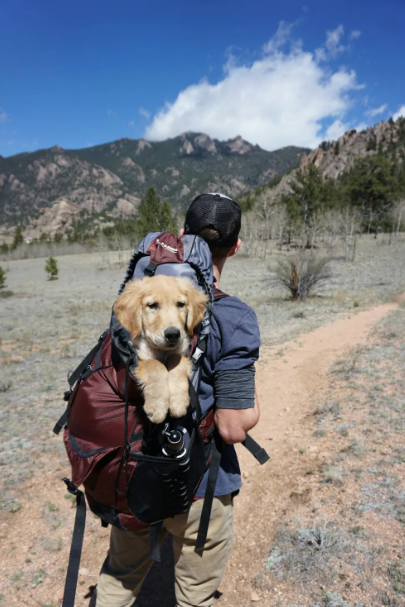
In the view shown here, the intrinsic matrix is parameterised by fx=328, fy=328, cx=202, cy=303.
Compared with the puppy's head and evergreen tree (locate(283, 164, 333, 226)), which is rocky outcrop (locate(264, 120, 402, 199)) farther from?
the puppy's head

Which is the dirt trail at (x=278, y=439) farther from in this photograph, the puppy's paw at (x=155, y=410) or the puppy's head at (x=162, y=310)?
the puppy's head at (x=162, y=310)

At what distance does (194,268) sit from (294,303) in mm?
17080

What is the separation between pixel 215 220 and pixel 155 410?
1.12 m

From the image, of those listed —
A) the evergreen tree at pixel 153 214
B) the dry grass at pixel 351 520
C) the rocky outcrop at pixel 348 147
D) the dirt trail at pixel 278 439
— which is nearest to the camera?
the dry grass at pixel 351 520

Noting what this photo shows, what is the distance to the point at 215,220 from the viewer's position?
6.44ft

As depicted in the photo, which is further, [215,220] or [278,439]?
[278,439]

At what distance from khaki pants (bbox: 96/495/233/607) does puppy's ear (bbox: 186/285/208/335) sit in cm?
107

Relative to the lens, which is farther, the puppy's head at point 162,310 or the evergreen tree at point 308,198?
the evergreen tree at point 308,198

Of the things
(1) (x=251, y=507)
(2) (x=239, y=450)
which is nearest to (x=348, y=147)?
(2) (x=239, y=450)

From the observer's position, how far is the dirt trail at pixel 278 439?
3.54m

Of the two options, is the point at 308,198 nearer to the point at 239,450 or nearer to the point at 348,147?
the point at 239,450

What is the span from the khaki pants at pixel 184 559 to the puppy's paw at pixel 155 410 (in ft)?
2.42

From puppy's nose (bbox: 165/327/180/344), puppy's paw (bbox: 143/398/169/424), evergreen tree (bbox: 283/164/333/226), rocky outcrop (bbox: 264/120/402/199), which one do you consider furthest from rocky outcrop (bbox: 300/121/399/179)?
puppy's paw (bbox: 143/398/169/424)

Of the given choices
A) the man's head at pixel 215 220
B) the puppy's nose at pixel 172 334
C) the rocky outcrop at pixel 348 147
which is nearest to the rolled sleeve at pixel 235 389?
the puppy's nose at pixel 172 334
